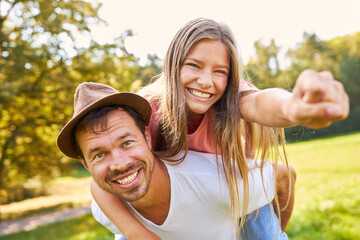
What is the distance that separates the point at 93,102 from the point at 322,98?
1647mm

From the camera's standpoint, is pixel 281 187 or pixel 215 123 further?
pixel 281 187

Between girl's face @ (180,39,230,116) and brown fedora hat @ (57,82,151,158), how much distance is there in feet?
1.41

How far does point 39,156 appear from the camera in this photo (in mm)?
11945

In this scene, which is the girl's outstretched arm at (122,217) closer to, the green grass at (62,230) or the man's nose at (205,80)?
the man's nose at (205,80)

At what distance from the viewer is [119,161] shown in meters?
2.46

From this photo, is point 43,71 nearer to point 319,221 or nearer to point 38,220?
point 38,220

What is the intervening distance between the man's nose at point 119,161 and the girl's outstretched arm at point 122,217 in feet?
1.79

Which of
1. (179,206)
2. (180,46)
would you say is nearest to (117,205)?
(179,206)

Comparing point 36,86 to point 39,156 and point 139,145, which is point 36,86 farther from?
point 139,145

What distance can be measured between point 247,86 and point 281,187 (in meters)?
1.09

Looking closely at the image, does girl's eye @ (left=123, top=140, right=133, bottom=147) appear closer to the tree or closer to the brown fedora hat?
the brown fedora hat

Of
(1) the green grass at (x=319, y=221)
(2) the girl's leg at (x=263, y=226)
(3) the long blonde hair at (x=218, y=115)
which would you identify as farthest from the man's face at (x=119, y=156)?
(1) the green grass at (x=319, y=221)

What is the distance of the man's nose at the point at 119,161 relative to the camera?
96.3 inches

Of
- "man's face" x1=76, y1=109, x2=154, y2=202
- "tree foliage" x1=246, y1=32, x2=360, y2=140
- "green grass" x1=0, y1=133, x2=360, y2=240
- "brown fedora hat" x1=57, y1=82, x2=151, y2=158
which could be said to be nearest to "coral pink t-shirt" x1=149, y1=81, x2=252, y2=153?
"brown fedora hat" x1=57, y1=82, x2=151, y2=158
